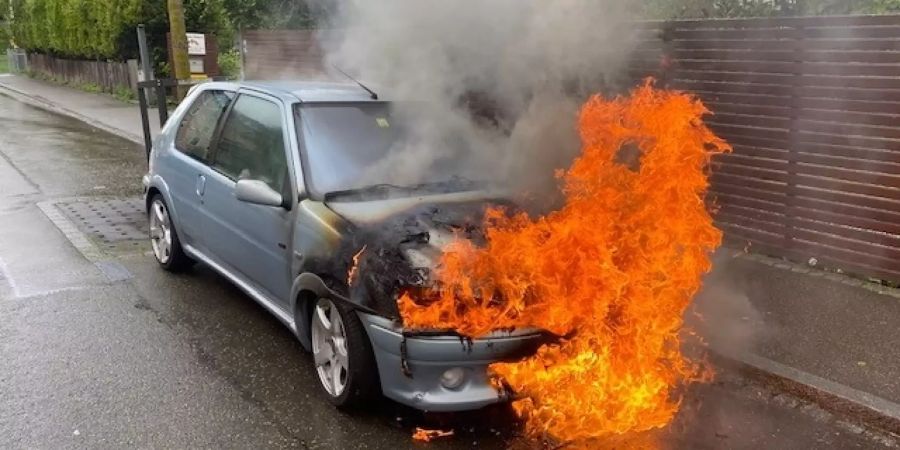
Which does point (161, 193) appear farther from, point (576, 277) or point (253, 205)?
point (576, 277)

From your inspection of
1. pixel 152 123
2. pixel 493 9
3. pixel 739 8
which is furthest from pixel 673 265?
pixel 152 123

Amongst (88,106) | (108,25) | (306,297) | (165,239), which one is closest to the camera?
(306,297)

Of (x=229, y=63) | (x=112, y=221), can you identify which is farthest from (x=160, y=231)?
(x=229, y=63)

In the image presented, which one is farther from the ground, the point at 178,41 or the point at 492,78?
the point at 178,41

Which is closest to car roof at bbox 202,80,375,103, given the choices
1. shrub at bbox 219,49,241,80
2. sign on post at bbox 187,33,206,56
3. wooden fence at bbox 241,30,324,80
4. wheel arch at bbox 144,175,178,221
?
wheel arch at bbox 144,175,178,221

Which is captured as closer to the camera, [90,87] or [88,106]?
[88,106]

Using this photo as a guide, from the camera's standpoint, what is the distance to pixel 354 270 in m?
3.52

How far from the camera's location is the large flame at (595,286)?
3.34 meters

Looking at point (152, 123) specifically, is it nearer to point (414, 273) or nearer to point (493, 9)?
point (493, 9)

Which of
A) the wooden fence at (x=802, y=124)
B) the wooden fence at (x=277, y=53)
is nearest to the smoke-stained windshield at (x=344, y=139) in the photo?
the wooden fence at (x=802, y=124)

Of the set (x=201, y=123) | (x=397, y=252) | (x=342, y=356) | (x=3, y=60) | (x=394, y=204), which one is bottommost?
(x=342, y=356)

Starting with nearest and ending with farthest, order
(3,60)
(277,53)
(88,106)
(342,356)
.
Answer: (342,356) → (277,53) → (88,106) → (3,60)

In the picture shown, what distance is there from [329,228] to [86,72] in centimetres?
2436

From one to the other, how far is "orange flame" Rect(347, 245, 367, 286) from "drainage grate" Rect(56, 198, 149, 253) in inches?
152
